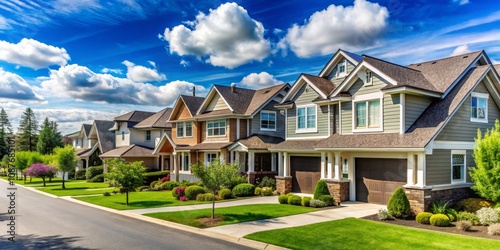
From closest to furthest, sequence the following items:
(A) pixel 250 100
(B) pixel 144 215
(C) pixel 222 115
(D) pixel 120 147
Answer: (B) pixel 144 215, (C) pixel 222 115, (A) pixel 250 100, (D) pixel 120 147

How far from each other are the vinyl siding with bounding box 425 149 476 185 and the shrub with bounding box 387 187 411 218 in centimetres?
172

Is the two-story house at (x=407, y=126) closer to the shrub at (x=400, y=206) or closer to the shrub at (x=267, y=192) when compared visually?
the shrub at (x=400, y=206)

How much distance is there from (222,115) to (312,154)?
10707mm

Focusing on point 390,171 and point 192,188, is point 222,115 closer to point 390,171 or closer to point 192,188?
point 192,188

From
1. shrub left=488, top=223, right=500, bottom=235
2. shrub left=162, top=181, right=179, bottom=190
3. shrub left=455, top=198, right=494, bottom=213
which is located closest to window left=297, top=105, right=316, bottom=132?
shrub left=455, top=198, right=494, bottom=213

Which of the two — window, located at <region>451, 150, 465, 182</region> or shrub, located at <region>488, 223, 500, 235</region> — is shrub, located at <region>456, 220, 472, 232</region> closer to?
shrub, located at <region>488, 223, 500, 235</region>

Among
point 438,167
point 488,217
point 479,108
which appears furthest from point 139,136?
point 488,217

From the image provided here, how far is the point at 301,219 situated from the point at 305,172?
9.07 m

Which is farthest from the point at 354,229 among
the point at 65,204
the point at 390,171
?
the point at 65,204

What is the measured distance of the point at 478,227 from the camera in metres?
14.8

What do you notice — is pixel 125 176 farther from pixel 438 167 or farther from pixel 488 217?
pixel 488 217

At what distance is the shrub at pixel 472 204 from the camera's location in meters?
17.2

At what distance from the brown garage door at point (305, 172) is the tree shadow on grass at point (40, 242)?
1572 centimetres

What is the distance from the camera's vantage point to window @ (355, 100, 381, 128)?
67.4ft
